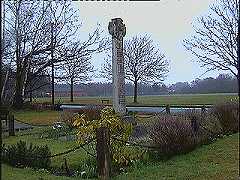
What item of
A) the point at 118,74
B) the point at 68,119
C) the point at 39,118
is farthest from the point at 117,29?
the point at 39,118

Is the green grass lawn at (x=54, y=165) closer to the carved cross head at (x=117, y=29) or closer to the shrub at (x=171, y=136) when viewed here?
the shrub at (x=171, y=136)

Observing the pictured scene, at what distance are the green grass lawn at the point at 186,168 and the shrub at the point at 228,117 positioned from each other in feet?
8.18

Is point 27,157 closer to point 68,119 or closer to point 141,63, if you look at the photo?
point 68,119

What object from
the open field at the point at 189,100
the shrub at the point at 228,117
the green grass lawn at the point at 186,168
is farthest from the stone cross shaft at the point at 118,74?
the green grass lawn at the point at 186,168

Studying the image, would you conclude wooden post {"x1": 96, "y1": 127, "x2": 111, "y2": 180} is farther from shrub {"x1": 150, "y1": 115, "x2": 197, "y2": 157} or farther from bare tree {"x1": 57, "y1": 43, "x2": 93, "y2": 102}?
bare tree {"x1": 57, "y1": 43, "x2": 93, "y2": 102}

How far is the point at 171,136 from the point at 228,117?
4.43 metres

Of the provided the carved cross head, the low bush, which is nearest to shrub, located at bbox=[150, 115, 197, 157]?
the low bush

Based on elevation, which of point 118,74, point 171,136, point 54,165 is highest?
point 118,74

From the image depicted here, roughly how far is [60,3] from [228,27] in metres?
17.0

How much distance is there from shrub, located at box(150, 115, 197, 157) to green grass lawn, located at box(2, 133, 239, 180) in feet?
0.75

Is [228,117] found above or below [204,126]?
above

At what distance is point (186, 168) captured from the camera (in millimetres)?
8438

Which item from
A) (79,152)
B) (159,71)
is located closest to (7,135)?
(79,152)

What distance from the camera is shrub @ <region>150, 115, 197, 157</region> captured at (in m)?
9.74
